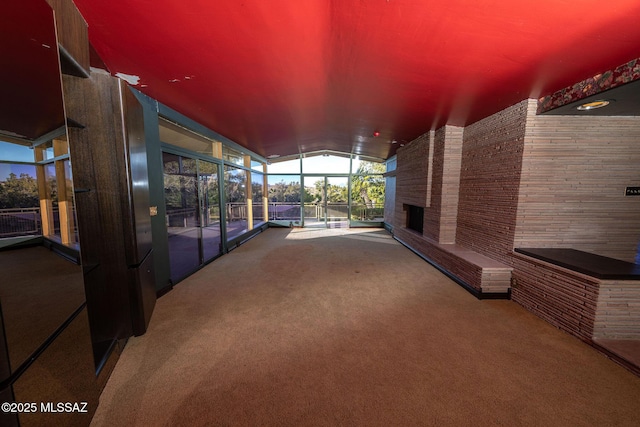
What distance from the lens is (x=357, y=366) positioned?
75.1 inches

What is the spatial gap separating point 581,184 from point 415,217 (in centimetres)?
337

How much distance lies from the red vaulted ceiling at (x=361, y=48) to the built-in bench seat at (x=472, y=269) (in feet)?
7.36

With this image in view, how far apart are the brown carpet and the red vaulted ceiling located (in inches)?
103

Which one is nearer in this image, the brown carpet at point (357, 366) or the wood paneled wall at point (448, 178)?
the brown carpet at point (357, 366)

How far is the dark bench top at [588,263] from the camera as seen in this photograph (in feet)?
6.97

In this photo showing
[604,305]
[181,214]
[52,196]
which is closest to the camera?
[52,196]

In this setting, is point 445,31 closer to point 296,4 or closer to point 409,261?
point 296,4

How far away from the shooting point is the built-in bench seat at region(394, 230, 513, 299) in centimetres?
307

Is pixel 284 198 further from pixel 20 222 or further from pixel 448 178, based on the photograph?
pixel 20 222

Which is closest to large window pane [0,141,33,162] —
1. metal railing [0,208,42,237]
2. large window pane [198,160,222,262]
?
metal railing [0,208,42,237]

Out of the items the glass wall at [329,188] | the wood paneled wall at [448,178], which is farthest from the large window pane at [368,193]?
the wood paneled wall at [448,178]

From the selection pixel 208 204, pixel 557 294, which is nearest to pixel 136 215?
pixel 557 294

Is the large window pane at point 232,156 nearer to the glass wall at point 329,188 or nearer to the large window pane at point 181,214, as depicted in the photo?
the large window pane at point 181,214

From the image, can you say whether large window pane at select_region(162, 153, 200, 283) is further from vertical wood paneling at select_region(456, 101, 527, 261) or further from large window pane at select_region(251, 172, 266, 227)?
vertical wood paneling at select_region(456, 101, 527, 261)
